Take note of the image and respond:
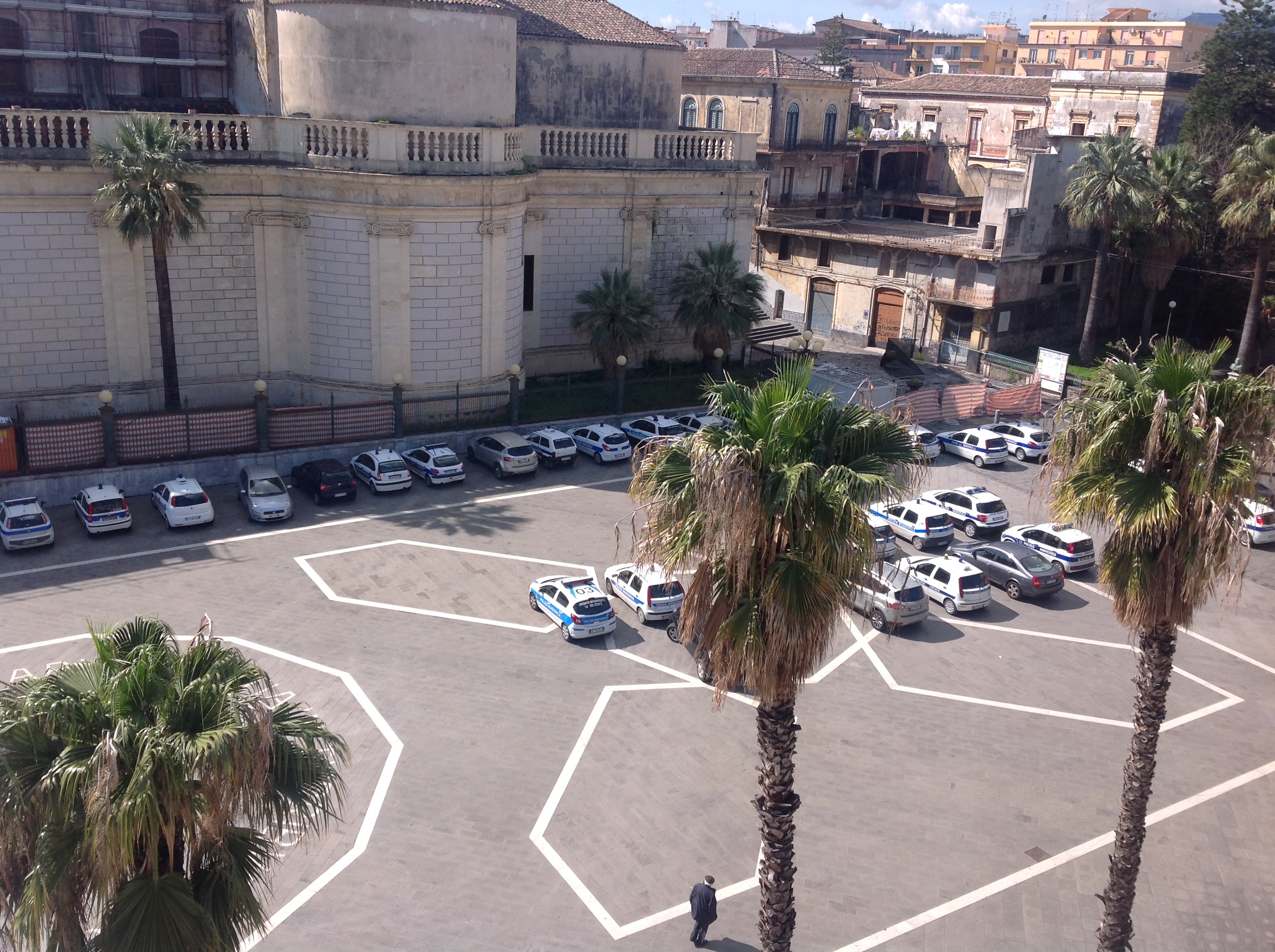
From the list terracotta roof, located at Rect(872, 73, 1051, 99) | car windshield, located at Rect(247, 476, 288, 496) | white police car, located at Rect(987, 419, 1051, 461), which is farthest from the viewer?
terracotta roof, located at Rect(872, 73, 1051, 99)

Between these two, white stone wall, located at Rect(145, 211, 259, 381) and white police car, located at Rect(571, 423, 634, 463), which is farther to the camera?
white police car, located at Rect(571, 423, 634, 463)

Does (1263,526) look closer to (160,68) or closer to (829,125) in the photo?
(829,125)

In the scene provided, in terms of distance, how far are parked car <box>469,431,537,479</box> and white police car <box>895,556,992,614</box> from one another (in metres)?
13.0

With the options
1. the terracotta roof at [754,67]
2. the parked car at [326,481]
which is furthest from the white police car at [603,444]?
the terracotta roof at [754,67]

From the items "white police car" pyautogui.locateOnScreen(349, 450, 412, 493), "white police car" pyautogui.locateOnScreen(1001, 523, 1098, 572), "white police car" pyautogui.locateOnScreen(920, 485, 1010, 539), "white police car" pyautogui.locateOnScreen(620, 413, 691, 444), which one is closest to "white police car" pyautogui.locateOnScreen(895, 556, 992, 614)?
"white police car" pyautogui.locateOnScreen(1001, 523, 1098, 572)

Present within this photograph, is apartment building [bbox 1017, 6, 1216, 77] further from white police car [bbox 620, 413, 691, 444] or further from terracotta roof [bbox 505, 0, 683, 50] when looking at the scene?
white police car [bbox 620, 413, 691, 444]

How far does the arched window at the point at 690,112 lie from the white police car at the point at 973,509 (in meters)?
36.8

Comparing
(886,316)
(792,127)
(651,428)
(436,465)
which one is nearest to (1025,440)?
(651,428)

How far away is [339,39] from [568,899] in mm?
29424

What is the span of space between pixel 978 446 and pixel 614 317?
13.8 m

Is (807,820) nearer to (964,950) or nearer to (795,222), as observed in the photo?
(964,950)

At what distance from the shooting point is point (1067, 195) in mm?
52812

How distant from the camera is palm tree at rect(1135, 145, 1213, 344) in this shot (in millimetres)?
53344

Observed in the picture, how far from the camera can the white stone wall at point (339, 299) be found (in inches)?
1535
